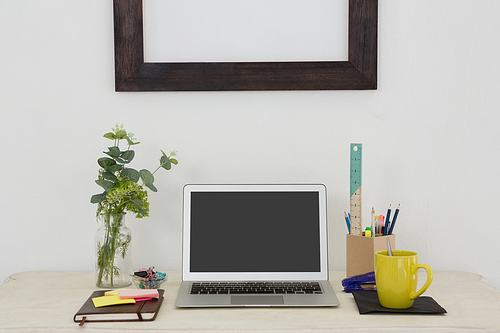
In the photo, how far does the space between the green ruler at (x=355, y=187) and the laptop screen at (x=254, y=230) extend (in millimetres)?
90

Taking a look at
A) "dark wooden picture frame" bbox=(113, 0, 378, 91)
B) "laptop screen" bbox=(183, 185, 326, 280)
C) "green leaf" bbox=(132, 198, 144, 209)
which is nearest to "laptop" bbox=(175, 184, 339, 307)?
"laptop screen" bbox=(183, 185, 326, 280)

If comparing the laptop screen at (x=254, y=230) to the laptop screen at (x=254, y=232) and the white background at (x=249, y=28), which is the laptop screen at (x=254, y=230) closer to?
the laptop screen at (x=254, y=232)

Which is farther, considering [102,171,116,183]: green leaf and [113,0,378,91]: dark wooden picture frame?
[113,0,378,91]: dark wooden picture frame

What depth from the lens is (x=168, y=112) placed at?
1167 mm

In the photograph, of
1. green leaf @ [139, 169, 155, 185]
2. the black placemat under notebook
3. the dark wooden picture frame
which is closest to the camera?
the black placemat under notebook

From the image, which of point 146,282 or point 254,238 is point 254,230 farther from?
point 146,282

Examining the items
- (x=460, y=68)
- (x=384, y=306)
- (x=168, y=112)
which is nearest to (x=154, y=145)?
(x=168, y=112)

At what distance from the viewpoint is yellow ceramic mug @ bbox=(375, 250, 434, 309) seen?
0.81 m

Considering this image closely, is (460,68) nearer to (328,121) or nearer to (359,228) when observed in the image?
(328,121)

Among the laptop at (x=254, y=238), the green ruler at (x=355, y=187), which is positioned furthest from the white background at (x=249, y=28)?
the laptop at (x=254, y=238)

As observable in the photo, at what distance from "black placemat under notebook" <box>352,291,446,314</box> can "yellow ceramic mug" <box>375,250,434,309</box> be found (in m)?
0.02

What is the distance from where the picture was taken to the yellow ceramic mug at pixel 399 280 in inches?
31.9

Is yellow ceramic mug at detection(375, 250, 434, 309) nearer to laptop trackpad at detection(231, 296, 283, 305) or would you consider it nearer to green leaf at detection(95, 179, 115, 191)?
laptop trackpad at detection(231, 296, 283, 305)

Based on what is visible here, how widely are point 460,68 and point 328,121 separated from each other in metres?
0.38
